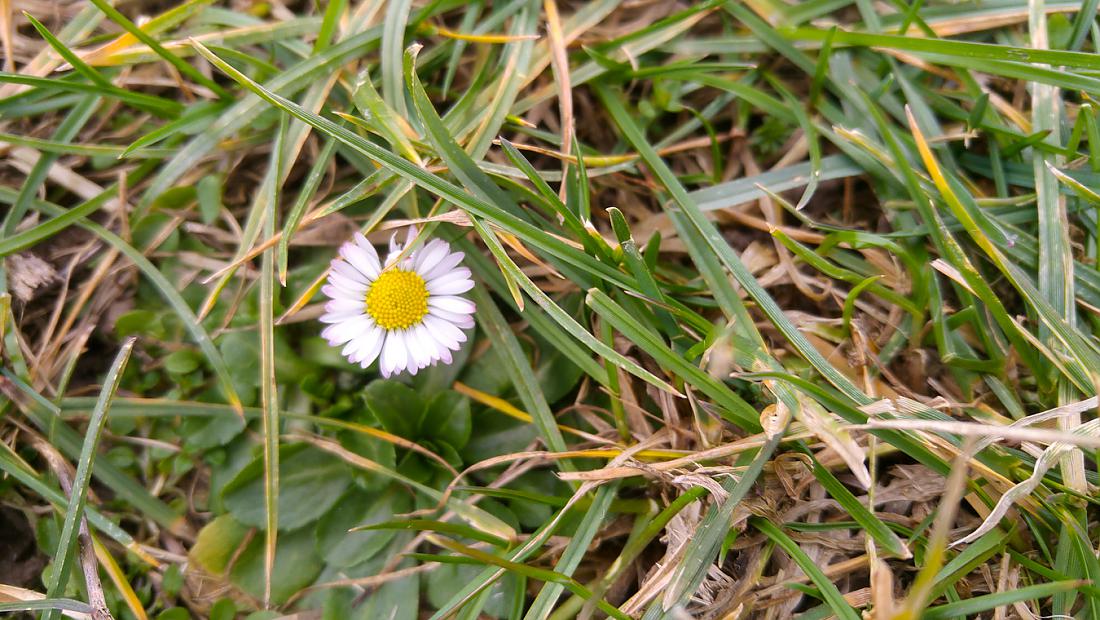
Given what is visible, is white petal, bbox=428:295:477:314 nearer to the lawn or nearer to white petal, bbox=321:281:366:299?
the lawn

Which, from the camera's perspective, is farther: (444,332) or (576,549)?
(444,332)

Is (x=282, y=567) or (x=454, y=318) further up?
(x=454, y=318)

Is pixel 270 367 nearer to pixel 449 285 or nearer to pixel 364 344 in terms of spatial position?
pixel 364 344

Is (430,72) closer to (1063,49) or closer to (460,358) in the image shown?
(460,358)

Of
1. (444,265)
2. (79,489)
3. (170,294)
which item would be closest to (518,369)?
(444,265)

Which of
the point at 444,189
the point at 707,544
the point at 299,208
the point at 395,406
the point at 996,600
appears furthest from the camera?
the point at 395,406

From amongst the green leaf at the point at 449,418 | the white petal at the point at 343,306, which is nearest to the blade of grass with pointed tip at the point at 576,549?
the green leaf at the point at 449,418

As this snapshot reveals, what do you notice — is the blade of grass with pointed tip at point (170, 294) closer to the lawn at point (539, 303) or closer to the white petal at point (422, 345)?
the lawn at point (539, 303)
